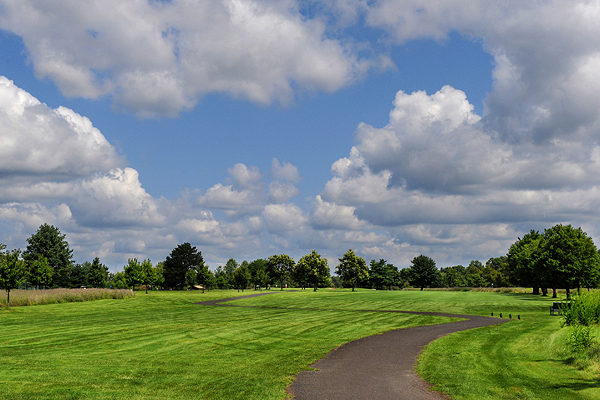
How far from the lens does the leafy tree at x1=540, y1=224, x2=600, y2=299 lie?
6694 centimetres

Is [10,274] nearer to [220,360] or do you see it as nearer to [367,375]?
[220,360]

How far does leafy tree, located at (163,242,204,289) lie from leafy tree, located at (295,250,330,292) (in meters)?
42.2

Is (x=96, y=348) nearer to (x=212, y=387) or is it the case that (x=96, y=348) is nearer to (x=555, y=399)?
(x=212, y=387)

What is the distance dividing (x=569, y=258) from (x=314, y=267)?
61.3 metres

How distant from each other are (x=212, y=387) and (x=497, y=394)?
8.22m

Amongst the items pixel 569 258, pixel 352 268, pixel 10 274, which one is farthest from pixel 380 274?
pixel 10 274

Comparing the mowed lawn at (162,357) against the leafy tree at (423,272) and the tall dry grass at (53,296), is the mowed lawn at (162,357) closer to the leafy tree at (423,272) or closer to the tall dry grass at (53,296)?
the tall dry grass at (53,296)

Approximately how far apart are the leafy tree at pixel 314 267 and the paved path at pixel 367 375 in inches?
3604

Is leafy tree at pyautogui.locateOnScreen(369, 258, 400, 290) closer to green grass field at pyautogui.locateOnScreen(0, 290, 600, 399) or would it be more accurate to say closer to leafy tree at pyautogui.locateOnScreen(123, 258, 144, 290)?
leafy tree at pyautogui.locateOnScreen(123, 258, 144, 290)

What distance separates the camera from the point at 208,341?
75.3 feet

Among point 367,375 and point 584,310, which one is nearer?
point 367,375

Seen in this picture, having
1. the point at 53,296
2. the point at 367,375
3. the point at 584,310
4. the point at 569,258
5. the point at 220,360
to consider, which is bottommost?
the point at 53,296

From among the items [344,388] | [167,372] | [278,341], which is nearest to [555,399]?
[344,388]

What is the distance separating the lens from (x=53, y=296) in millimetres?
57781
